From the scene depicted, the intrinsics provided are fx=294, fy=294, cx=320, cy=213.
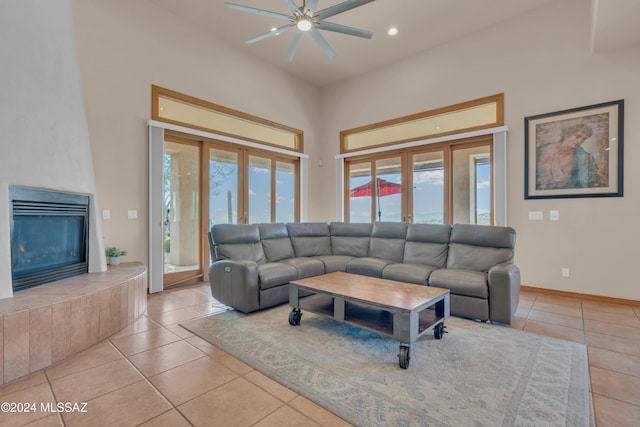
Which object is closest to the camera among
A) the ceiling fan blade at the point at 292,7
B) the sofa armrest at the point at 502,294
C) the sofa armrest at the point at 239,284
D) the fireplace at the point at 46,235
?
the fireplace at the point at 46,235

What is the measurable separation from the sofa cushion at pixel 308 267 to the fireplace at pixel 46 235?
2.21 metres

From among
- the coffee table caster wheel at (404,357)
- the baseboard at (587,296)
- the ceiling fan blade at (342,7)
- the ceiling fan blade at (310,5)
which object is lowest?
the baseboard at (587,296)

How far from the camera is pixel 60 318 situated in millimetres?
2143

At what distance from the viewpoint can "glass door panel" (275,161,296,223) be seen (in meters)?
6.06

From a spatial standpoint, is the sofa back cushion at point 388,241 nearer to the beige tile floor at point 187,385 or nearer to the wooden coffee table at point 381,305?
the wooden coffee table at point 381,305

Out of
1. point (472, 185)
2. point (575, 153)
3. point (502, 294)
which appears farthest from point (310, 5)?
point (575, 153)

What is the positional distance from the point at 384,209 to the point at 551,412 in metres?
4.46

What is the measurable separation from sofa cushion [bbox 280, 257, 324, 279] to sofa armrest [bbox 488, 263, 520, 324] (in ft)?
6.43

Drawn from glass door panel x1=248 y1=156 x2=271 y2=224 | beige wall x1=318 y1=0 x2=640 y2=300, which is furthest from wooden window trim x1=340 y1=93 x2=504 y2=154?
glass door panel x1=248 y1=156 x2=271 y2=224

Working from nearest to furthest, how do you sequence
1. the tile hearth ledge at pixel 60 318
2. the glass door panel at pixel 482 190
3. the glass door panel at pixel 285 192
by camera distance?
the tile hearth ledge at pixel 60 318 < the glass door panel at pixel 482 190 < the glass door panel at pixel 285 192

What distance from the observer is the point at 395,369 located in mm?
2053

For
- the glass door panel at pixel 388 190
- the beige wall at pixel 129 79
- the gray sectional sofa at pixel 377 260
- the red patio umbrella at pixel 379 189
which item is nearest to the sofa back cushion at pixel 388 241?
the gray sectional sofa at pixel 377 260

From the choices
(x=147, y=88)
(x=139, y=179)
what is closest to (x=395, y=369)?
(x=139, y=179)

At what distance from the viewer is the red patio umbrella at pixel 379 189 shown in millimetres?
5758
